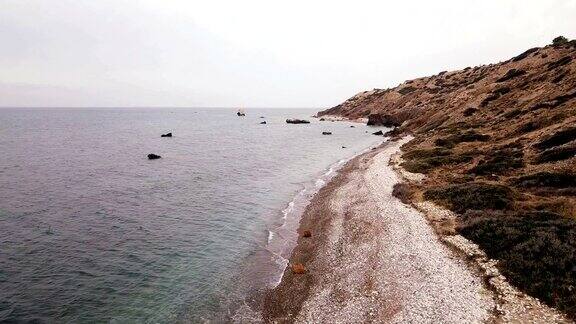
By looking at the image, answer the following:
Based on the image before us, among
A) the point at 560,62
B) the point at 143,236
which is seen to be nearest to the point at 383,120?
the point at 560,62

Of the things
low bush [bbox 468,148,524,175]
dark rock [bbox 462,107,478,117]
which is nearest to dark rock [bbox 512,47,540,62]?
dark rock [bbox 462,107,478,117]

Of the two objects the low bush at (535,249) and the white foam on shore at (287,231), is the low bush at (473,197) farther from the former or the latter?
the white foam on shore at (287,231)

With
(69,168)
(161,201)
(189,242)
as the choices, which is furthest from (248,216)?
(69,168)

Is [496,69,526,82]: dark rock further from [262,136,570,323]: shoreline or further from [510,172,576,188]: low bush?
[262,136,570,323]: shoreline

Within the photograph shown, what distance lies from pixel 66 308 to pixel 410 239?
25065mm

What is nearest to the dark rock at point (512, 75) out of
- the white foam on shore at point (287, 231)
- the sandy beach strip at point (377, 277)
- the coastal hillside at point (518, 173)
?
the coastal hillside at point (518, 173)

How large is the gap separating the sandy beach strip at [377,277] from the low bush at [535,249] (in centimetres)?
245

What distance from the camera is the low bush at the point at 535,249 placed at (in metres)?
21.1

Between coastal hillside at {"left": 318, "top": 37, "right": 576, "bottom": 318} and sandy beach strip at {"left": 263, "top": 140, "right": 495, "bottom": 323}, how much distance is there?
3.04 m

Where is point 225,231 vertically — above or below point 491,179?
below

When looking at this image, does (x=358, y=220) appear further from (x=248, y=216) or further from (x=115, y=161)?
(x=115, y=161)

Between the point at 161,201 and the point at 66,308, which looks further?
the point at 161,201

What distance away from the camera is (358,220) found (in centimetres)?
3766

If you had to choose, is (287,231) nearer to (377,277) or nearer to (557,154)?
(377,277)
